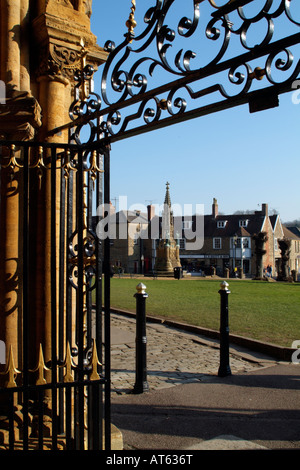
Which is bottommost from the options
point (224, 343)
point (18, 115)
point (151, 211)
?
point (224, 343)

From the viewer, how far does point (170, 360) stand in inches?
306

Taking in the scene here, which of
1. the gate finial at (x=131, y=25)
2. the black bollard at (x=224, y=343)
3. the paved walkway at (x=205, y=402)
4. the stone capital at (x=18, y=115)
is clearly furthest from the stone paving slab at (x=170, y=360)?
the gate finial at (x=131, y=25)

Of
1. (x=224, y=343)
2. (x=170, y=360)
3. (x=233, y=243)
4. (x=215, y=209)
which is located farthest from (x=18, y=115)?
(x=215, y=209)

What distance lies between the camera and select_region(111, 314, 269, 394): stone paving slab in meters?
6.64

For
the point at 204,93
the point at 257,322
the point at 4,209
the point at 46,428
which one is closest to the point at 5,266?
the point at 4,209

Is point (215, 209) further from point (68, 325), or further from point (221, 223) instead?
point (68, 325)

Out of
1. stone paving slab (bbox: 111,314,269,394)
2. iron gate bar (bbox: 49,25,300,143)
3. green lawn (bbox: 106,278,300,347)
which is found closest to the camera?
iron gate bar (bbox: 49,25,300,143)

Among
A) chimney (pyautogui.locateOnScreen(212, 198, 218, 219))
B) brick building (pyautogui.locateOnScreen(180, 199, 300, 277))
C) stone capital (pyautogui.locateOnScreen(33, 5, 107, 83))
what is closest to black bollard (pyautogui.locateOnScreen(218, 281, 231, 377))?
stone capital (pyautogui.locateOnScreen(33, 5, 107, 83))

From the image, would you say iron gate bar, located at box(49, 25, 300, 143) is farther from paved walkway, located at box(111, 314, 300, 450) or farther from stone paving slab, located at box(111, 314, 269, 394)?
stone paving slab, located at box(111, 314, 269, 394)

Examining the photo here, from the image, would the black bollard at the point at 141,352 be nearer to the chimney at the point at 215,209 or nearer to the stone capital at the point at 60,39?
the stone capital at the point at 60,39

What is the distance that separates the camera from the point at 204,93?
8.50 ft

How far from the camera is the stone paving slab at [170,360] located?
6638mm
